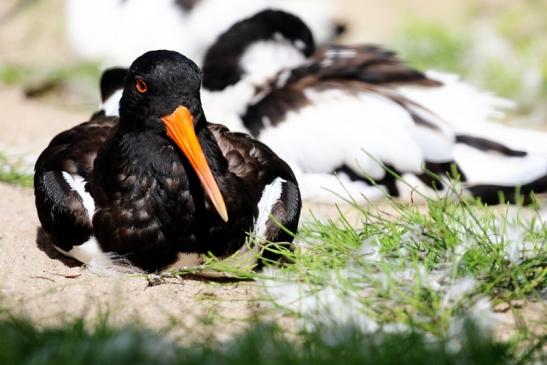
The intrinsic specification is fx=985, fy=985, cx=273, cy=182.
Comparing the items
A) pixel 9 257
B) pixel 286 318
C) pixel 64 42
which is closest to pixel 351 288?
pixel 286 318

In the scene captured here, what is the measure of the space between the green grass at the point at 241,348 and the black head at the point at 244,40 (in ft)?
9.59

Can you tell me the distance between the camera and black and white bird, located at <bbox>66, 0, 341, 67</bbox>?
6.01m

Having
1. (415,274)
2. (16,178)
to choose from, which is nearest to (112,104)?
(16,178)

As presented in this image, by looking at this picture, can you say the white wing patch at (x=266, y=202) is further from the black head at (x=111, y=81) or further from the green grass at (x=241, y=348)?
A: the black head at (x=111, y=81)

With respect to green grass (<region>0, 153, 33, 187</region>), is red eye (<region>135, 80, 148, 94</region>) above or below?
above

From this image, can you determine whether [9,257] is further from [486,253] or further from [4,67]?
[4,67]

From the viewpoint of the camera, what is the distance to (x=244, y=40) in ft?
19.1

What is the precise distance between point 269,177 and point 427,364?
1628 mm

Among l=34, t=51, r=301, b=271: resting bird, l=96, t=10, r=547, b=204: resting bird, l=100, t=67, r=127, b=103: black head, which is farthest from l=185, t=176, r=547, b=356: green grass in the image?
l=100, t=67, r=127, b=103: black head

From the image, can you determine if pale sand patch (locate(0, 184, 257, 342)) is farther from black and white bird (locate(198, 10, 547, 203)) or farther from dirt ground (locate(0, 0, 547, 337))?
black and white bird (locate(198, 10, 547, 203))

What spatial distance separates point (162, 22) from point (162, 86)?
2.51m

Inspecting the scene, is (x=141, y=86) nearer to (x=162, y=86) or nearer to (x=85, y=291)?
(x=162, y=86)

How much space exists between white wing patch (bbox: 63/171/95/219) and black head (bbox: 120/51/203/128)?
41cm

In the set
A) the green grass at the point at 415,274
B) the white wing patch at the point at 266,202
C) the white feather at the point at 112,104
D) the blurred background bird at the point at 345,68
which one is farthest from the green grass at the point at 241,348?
the white feather at the point at 112,104
